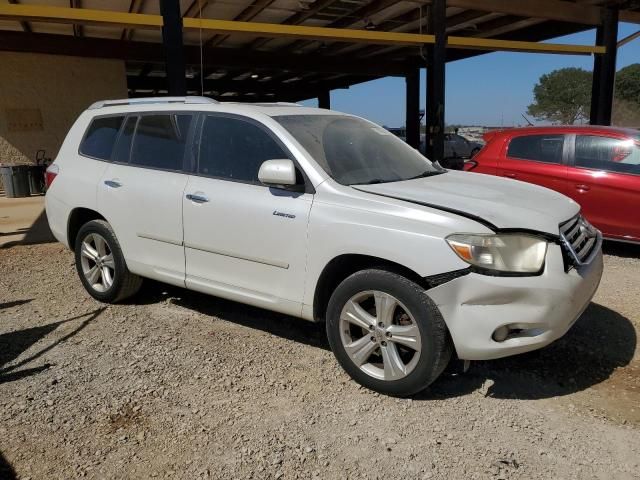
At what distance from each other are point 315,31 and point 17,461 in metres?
8.11

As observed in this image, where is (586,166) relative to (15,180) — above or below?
above

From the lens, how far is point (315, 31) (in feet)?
30.1

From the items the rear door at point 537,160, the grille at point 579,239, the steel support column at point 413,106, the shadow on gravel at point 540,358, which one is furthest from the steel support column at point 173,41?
the steel support column at point 413,106

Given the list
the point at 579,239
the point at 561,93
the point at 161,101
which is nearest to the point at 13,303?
the point at 161,101

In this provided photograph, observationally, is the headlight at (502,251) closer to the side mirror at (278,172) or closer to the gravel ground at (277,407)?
the gravel ground at (277,407)

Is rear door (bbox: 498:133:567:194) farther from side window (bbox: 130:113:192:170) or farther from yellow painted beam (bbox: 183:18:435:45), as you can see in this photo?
side window (bbox: 130:113:192:170)

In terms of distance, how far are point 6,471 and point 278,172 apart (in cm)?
214

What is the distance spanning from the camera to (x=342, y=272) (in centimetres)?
345

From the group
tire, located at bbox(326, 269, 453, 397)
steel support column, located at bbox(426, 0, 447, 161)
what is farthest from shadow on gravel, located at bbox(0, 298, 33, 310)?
steel support column, located at bbox(426, 0, 447, 161)

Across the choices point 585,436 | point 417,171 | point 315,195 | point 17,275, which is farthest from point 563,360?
point 17,275

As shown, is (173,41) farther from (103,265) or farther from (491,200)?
(491,200)

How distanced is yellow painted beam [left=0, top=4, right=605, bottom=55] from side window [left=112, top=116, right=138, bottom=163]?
357cm

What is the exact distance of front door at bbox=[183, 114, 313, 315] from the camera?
3.52 m

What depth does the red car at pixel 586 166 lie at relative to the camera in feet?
19.9
